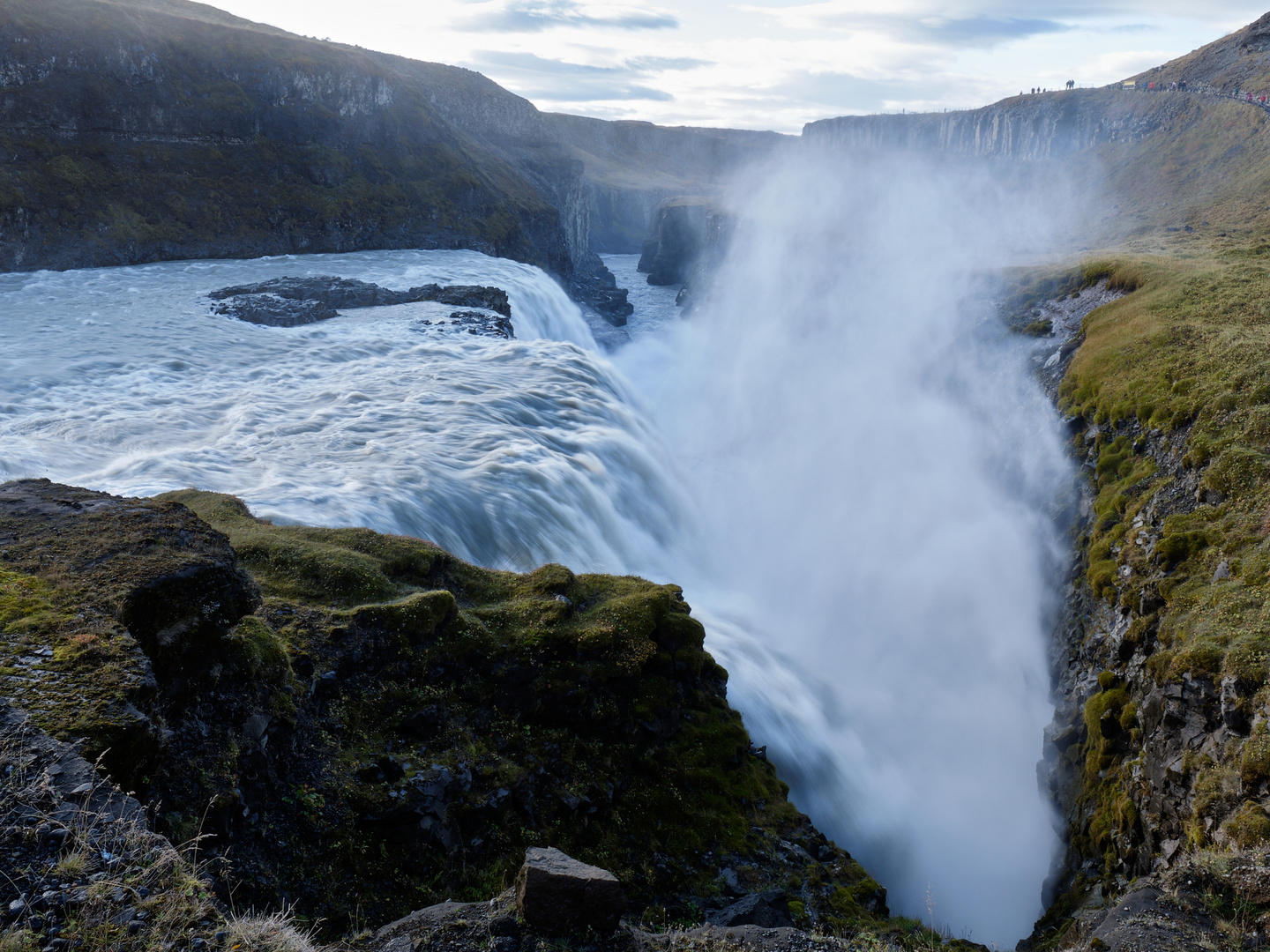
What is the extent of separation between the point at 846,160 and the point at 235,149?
333 ft

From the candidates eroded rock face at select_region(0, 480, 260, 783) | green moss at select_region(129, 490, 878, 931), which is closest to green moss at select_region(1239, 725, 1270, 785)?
green moss at select_region(129, 490, 878, 931)

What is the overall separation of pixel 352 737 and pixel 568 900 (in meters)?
4.66

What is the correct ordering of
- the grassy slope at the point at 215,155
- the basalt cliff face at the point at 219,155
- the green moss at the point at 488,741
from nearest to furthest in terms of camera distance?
the green moss at the point at 488,741 → the grassy slope at the point at 215,155 → the basalt cliff face at the point at 219,155

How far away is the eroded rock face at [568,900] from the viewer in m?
7.04

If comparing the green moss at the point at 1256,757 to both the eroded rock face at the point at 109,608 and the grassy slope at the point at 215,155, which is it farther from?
the grassy slope at the point at 215,155

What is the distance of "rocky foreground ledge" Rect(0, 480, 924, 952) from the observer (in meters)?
6.61

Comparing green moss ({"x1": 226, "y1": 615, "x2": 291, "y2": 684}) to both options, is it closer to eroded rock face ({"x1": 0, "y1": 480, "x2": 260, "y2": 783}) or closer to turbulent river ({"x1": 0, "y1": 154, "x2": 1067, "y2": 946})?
eroded rock face ({"x1": 0, "y1": 480, "x2": 260, "y2": 783})

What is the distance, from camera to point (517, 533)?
2050 centimetres

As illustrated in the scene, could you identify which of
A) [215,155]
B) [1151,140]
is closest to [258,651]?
[215,155]

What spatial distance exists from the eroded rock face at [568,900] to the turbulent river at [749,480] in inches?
346

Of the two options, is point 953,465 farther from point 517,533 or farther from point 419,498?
point 419,498

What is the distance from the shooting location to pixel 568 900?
7059 mm

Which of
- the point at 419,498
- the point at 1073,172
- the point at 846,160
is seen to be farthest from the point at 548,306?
the point at 846,160

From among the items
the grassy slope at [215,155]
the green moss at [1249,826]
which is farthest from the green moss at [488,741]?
the grassy slope at [215,155]
